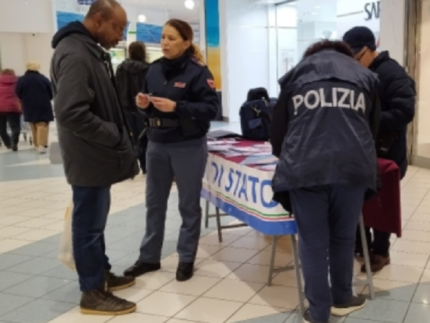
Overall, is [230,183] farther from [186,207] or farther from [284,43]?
[284,43]

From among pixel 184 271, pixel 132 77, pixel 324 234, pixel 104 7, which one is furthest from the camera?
pixel 132 77

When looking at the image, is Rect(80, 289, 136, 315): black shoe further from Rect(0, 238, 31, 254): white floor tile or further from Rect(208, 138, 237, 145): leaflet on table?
Rect(0, 238, 31, 254): white floor tile

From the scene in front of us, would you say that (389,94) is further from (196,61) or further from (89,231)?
(89,231)

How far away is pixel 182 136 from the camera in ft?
10.3

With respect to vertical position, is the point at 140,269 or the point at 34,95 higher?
the point at 34,95

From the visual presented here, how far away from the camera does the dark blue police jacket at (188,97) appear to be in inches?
122

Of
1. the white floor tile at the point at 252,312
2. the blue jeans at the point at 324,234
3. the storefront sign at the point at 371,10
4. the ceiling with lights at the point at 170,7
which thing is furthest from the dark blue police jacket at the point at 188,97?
the ceiling with lights at the point at 170,7

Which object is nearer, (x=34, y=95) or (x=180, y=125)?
(x=180, y=125)

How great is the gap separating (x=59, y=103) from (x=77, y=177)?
1.21 feet

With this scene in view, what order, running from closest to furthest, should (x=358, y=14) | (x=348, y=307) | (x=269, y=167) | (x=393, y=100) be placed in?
(x=348, y=307) → (x=269, y=167) → (x=393, y=100) → (x=358, y=14)

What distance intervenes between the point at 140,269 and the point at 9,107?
7.07 metres

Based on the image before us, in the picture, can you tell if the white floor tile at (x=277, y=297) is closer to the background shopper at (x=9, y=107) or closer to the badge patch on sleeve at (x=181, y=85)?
the badge patch on sleeve at (x=181, y=85)

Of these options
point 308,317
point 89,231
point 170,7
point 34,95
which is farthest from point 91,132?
point 170,7

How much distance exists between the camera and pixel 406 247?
12.3ft
